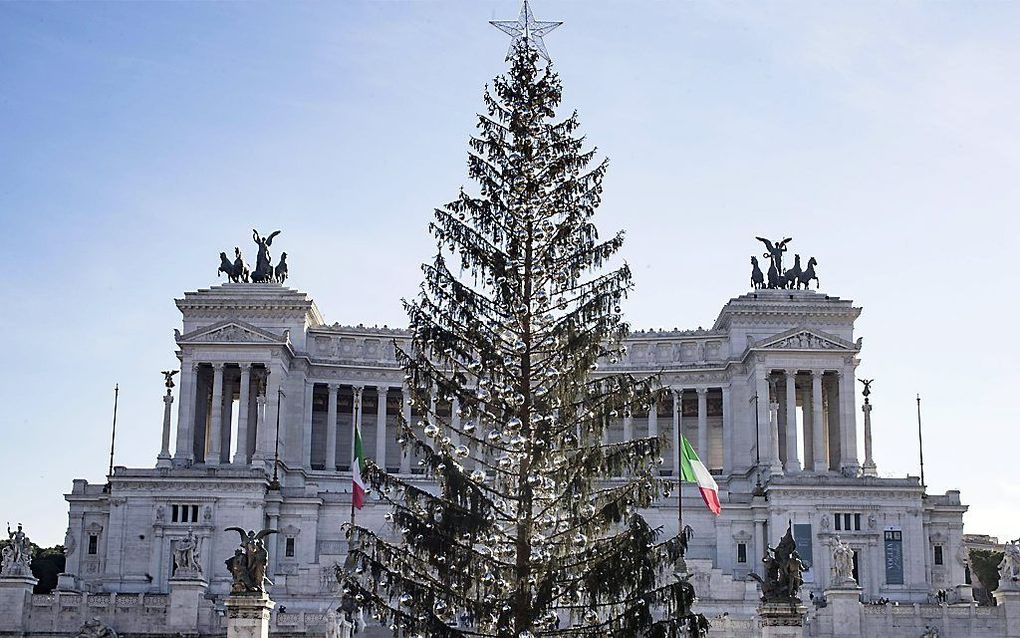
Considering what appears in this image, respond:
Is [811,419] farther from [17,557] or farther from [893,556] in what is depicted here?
[17,557]

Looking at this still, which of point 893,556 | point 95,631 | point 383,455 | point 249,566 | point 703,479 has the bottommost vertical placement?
point 95,631

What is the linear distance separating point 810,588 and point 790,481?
8.36 meters

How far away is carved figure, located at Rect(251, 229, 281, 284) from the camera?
118m

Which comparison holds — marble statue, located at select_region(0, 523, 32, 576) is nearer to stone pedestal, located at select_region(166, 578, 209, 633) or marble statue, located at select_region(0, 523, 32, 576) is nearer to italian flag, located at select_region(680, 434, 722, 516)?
stone pedestal, located at select_region(166, 578, 209, 633)

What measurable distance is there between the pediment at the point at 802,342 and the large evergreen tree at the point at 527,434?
228ft

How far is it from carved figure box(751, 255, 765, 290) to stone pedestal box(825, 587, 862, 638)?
4426 centimetres

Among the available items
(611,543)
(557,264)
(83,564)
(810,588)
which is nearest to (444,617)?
(611,543)

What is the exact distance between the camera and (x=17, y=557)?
251ft

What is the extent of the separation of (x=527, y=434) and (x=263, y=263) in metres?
79.6

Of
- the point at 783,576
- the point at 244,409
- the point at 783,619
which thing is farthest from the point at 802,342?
the point at 783,619

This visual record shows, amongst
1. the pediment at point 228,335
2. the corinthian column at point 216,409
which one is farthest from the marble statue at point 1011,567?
the corinthian column at point 216,409

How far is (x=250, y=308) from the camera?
113875mm

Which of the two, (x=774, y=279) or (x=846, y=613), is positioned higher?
(x=774, y=279)

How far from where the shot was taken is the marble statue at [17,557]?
Result: 247 ft
